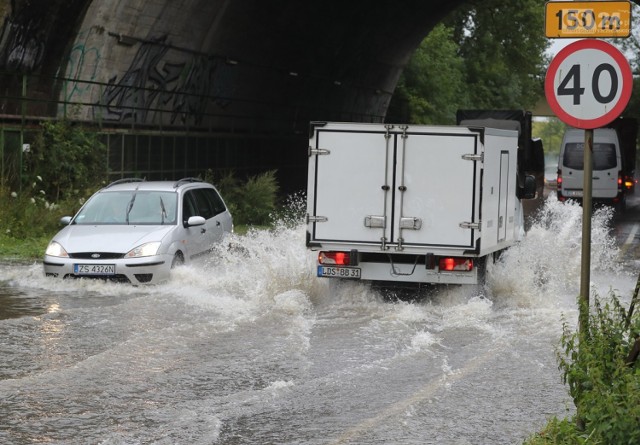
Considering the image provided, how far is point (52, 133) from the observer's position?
2430 centimetres

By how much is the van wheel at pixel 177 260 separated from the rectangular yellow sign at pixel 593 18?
829 centimetres

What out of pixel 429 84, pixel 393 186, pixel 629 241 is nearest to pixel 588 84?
pixel 393 186

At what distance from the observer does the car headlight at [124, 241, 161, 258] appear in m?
15.4

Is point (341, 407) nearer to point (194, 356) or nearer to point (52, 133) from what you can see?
point (194, 356)

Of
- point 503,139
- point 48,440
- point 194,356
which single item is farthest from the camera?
point 503,139

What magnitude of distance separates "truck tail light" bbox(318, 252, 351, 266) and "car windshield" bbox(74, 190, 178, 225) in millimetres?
2941

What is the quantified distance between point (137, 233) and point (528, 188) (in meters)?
5.59

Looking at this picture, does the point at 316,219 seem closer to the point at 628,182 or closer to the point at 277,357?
the point at 277,357

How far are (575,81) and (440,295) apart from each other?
667 cm

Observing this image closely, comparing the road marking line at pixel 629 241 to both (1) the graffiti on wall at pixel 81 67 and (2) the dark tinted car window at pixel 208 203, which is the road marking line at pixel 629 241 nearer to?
(2) the dark tinted car window at pixel 208 203

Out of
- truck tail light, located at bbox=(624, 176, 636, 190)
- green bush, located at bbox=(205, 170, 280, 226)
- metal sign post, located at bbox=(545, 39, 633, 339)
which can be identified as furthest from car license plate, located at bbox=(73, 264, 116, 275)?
truck tail light, located at bbox=(624, 176, 636, 190)

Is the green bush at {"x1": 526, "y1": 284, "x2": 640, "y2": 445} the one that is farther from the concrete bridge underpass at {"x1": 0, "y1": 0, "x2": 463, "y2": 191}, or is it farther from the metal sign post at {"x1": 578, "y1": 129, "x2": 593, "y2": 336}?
the concrete bridge underpass at {"x1": 0, "y1": 0, "x2": 463, "y2": 191}

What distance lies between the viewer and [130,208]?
16953 millimetres

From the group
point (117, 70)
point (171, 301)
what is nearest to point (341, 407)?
point (171, 301)
